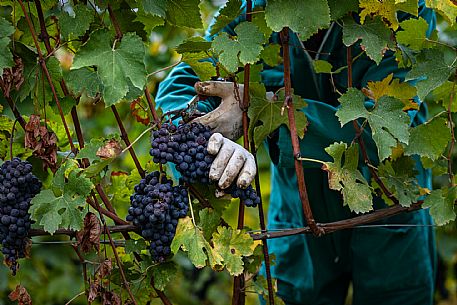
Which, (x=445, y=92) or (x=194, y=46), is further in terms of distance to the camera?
(x=445, y=92)

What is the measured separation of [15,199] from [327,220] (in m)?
0.99

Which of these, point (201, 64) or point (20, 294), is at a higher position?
point (201, 64)

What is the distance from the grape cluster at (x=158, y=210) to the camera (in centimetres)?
123

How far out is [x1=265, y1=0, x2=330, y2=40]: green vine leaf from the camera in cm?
119

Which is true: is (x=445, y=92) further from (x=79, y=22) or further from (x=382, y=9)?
(x=79, y=22)

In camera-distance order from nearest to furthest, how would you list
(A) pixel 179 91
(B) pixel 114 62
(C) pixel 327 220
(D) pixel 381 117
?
(B) pixel 114 62
(D) pixel 381 117
(A) pixel 179 91
(C) pixel 327 220

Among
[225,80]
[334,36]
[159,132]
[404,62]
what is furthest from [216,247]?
[334,36]

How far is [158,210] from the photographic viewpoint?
121 centimetres

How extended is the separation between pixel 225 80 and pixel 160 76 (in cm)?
192

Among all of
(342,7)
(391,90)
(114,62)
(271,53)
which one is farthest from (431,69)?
(114,62)

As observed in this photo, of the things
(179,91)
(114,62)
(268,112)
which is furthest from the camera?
(179,91)

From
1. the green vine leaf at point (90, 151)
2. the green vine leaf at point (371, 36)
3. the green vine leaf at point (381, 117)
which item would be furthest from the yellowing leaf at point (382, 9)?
the green vine leaf at point (90, 151)

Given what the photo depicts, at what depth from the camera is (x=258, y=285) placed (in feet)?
4.88

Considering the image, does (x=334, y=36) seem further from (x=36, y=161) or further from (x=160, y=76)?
(x=160, y=76)
